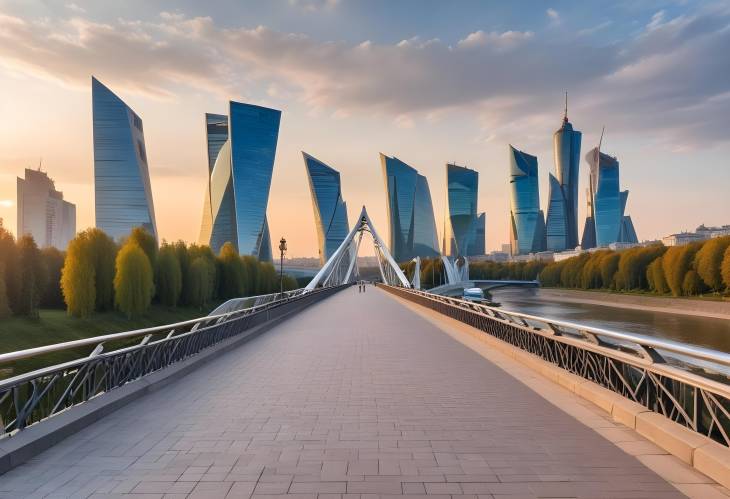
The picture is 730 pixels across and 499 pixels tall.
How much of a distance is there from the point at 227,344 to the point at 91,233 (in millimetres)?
35844

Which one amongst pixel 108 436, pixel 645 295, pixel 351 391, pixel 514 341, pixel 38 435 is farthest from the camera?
pixel 645 295

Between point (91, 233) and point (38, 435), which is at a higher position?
point (91, 233)

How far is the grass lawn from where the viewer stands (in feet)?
88.3

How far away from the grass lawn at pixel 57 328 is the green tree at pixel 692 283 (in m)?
47.0

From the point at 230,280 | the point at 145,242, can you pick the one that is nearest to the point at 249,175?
the point at 230,280

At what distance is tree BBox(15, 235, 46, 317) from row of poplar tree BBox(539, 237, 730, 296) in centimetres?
5222

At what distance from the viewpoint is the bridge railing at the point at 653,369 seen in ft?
16.2

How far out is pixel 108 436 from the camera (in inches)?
228

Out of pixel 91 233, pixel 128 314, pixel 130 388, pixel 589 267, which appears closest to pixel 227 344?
pixel 130 388

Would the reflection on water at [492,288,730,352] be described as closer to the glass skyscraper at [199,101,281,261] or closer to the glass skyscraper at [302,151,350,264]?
the glass skyscraper at [199,101,281,261]

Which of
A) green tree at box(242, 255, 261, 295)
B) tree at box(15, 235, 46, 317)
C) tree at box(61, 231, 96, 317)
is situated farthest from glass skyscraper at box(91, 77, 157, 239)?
tree at box(15, 235, 46, 317)

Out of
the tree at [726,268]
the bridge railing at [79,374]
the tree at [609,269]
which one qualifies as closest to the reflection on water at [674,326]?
the tree at [726,268]

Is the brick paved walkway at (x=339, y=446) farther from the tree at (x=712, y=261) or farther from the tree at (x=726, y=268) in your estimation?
the tree at (x=712, y=261)

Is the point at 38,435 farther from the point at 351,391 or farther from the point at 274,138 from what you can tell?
the point at 274,138
